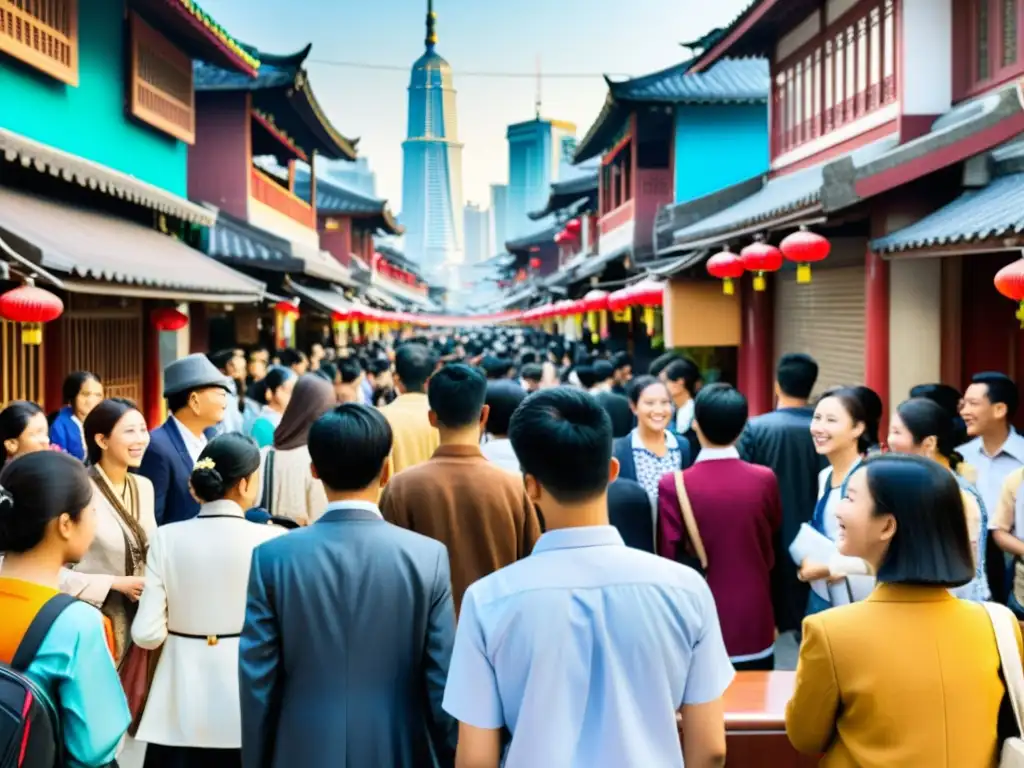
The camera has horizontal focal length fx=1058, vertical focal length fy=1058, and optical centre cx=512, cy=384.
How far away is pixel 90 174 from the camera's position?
1055 cm

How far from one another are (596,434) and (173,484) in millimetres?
3766

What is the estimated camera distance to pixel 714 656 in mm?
2668

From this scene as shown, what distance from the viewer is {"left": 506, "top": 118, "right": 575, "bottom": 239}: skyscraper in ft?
568

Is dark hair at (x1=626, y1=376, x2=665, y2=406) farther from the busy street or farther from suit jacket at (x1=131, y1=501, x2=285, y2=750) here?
suit jacket at (x1=131, y1=501, x2=285, y2=750)

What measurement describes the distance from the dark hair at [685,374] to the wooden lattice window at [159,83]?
27.7 ft

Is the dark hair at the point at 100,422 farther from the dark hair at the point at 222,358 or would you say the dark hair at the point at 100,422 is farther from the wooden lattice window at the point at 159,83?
the wooden lattice window at the point at 159,83

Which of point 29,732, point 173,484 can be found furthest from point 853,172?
point 29,732

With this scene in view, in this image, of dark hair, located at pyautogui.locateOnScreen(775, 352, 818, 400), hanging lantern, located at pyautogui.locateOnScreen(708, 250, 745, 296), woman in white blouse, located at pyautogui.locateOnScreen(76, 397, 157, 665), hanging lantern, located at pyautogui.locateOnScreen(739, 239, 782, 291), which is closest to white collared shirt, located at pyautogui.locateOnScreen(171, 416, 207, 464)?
woman in white blouse, located at pyautogui.locateOnScreen(76, 397, 157, 665)

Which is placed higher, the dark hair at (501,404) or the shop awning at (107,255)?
the shop awning at (107,255)

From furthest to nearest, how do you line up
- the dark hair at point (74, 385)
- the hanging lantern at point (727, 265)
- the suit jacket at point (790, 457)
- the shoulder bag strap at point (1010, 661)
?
the hanging lantern at point (727, 265) → the dark hair at point (74, 385) → the suit jacket at point (790, 457) → the shoulder bag strap at point (1010, 661)

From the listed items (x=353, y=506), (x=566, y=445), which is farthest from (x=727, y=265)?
(x=566, y=445)

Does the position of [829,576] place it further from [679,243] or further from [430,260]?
[430,260]

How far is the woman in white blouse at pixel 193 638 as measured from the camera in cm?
396

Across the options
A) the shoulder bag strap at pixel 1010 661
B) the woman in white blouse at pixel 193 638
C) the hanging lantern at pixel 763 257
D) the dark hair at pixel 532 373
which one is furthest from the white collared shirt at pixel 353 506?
the hanging lantern at pixel 763 257
